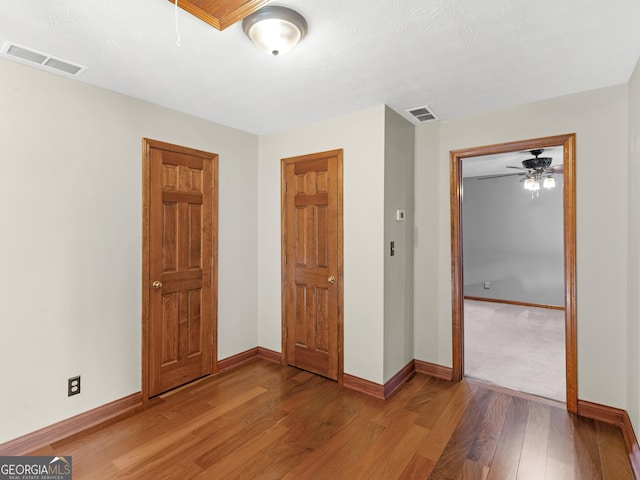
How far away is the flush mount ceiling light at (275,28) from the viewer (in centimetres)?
165

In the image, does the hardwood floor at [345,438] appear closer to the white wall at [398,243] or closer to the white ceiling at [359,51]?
the white wall at [398,243]

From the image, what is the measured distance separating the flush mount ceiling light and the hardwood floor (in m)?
2.37

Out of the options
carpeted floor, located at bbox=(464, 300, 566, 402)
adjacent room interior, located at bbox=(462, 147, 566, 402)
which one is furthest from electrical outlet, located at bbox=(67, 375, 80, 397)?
adjacent room interior, located at bbox=(462, 147, 566, 402)

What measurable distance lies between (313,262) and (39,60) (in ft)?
8.13

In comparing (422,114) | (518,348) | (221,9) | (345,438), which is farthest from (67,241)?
(518,348)

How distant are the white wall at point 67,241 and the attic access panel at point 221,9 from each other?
4.52 feet

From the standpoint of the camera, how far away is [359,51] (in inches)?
79.9

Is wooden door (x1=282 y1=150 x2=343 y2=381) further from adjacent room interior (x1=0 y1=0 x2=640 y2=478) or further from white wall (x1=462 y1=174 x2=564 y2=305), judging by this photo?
white wall (x1=462 y1=174 x2=564 y2=305)

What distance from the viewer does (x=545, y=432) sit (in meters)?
2.41

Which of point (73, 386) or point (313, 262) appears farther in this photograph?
point (313, 262)

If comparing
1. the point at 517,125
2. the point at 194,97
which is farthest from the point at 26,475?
the point at 517,125

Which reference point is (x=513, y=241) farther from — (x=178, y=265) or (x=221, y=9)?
(x=221, y=9)

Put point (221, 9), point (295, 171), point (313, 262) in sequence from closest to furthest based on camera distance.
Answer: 1. point (221, 9)
2. point (313, 262)
3. point (295, 171)

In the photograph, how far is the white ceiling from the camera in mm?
1651
